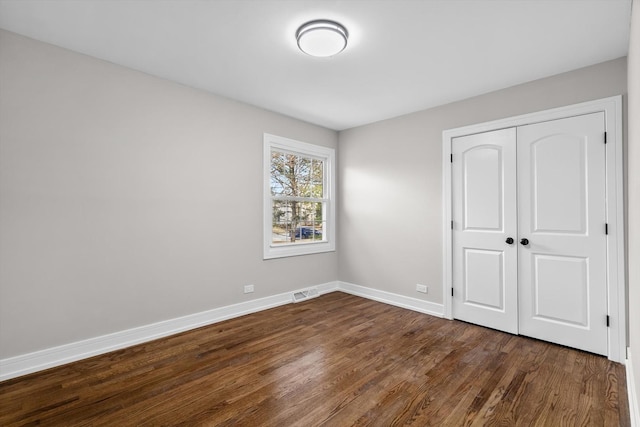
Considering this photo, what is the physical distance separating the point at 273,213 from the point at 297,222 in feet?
1.52

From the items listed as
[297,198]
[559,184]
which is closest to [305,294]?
[297,198]

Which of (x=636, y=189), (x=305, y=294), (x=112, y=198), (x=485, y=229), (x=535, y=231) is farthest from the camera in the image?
(x=305, y=294)

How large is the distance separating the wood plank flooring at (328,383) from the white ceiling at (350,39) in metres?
2.60

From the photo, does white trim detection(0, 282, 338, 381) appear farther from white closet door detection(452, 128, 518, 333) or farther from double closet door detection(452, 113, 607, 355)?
double closet door detection(452, 113, 607, 355)

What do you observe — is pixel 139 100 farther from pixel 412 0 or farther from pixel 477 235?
pixel 477 235

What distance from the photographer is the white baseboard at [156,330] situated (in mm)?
2363

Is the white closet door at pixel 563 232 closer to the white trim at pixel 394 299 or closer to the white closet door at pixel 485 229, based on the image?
the white closet door at pixel 485 229

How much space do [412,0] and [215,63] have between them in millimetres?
1757

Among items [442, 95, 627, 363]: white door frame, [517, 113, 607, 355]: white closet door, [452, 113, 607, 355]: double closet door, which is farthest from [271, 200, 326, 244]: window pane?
[442, 95, 627, 363]: white door frame

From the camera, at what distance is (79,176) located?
103 inches

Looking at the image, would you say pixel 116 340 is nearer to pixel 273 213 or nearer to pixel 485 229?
pixel 273 213

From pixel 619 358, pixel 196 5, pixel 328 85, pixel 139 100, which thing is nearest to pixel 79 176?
pixel 139 100

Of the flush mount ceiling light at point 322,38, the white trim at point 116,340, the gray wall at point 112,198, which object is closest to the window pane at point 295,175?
the gray wall at point 112,198

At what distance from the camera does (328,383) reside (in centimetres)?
224
